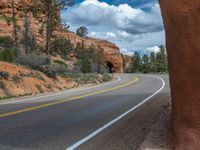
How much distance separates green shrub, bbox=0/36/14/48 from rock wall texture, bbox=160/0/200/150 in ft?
197

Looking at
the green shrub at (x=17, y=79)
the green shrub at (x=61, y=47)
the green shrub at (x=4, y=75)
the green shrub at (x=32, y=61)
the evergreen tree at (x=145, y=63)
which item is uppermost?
the green shrub at (x=61, y=47)

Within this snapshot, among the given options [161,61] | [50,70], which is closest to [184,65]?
[50,70]

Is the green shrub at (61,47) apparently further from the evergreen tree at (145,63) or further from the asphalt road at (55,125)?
the asphalt road at (55,125)

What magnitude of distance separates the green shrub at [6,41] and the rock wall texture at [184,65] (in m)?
60.0

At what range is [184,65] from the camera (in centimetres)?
729

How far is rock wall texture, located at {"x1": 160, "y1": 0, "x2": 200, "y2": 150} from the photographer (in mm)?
7113

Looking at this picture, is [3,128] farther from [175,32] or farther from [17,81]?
[17,81]

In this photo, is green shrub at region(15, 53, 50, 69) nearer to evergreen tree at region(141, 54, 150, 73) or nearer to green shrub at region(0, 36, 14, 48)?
green shrub at region(0, 36, 14, 48)

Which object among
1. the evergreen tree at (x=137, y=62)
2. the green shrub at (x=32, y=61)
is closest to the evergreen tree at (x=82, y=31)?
the evergreen tree at (x=137, y=62)

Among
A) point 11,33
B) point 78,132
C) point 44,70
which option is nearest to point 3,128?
point 78,132

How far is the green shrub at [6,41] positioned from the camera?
66.9m

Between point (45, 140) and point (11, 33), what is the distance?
229ft

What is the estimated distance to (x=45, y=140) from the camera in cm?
1030

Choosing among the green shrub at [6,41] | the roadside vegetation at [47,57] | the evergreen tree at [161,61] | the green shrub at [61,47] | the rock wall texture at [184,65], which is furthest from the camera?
the evergreen tree at [161,61]
